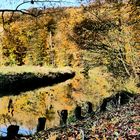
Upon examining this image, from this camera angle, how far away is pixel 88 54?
3444 centimetres

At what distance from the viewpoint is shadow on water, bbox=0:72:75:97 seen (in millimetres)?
34625

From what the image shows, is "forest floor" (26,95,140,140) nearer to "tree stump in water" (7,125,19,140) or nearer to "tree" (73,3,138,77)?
"tree stump in water" (7,125,19,140)

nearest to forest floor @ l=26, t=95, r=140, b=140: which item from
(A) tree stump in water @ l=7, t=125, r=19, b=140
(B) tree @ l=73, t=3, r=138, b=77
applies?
(A) tree stump in water @ l=7, t=125, r=19, b=140

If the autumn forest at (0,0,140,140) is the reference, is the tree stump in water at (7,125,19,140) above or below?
below

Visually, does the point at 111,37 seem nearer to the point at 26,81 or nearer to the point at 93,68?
the point at 93,68

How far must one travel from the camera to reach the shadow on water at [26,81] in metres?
34.6

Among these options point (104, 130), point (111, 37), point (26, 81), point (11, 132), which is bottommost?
point (11, 132)

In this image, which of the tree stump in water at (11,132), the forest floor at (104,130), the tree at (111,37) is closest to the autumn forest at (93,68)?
the tree at (111,37)

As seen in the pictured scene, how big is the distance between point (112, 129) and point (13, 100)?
1933 cm

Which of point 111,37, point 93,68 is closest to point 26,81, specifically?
point 93,68

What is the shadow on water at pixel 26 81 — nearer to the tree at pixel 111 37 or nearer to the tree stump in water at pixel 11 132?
the tree at pixel 111 37

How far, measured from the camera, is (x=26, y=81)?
4284 cm

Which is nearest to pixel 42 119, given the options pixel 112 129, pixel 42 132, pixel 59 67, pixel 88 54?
pixel 42 132

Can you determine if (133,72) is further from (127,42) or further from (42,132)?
(42,132)
